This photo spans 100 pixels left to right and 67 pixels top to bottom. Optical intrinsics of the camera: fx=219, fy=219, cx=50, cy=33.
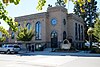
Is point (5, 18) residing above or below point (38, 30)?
below

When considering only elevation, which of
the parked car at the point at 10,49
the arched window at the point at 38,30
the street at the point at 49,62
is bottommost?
the street at the point at 49,62

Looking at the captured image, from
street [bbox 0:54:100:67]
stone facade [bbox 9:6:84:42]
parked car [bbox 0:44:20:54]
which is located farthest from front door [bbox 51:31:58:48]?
street [bbox 0:54:100:67]

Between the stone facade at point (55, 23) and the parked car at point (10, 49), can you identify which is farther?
the stone facade at point (55, 23)

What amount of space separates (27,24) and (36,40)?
207 inches

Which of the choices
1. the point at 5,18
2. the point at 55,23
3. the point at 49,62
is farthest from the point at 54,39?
the point at 5,18

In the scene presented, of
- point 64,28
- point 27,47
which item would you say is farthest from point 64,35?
point 27,47

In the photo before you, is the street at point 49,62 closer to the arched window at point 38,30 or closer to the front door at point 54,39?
the front door at point 54,39

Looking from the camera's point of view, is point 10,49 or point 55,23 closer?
point 10,49

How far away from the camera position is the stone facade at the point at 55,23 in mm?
48478

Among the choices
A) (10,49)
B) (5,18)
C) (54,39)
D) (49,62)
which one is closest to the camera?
(5,18)

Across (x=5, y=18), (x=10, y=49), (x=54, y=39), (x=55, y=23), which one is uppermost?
(x=55, y=23)

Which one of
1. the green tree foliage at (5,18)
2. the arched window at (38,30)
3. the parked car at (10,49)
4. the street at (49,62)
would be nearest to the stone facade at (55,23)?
the arched window at (38,30)

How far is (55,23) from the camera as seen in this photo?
49250 millimetres

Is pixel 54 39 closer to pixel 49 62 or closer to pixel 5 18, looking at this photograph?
pixel 49 62
